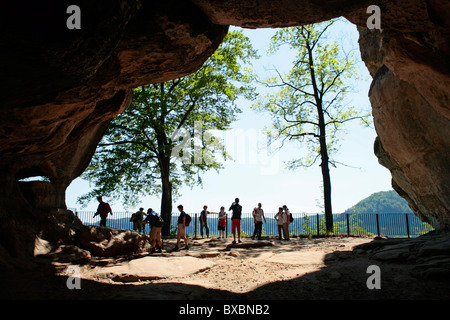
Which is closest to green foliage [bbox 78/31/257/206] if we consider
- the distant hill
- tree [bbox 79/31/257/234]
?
tree [bbox 79/31/257/234]

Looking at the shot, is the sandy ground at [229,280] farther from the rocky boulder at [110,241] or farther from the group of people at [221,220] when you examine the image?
Result: the group of people at [221,220]

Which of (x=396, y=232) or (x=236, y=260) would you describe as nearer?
(x=236, y=260)

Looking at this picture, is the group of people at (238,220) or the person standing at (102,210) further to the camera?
the person standing at (102,210)

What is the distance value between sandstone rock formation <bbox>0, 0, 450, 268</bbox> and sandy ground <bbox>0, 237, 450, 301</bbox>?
1.36 m

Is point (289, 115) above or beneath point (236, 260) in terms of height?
above

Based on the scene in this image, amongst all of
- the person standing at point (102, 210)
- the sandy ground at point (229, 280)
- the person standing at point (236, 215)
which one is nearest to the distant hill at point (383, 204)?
the person standing at point (236, 215)

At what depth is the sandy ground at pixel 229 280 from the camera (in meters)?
4.93

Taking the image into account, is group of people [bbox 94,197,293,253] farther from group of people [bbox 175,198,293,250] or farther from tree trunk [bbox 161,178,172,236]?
tree trunk [bbox 161,178,172,236]

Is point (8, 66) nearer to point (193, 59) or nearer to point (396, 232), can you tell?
point (193, 59)

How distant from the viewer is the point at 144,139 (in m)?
17.6

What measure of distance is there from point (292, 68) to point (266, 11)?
16.7 meters

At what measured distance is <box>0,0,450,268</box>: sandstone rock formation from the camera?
3977 mm

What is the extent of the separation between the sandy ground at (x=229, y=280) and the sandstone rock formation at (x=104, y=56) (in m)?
1.36

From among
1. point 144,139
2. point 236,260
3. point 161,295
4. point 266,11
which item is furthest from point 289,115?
point 161,295
